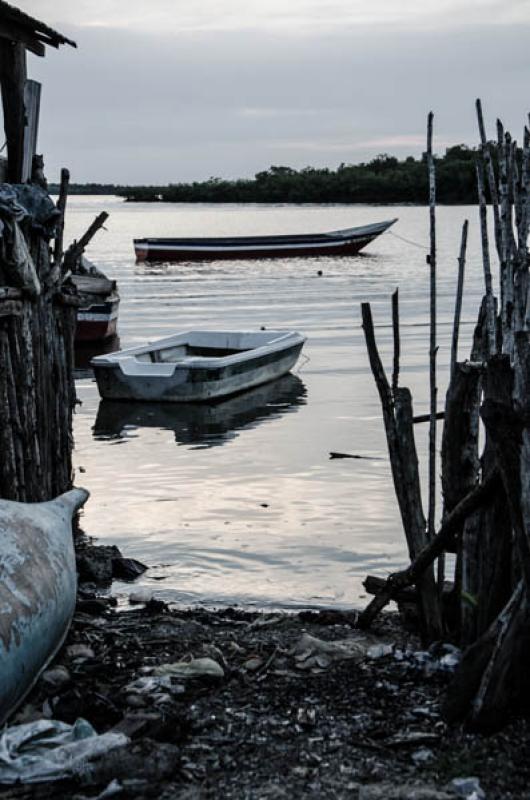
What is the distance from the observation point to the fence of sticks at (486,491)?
5199 millimetres

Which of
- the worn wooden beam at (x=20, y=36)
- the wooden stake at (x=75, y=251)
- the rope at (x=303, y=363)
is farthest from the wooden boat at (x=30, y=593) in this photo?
the rope at (x=303, y=363)

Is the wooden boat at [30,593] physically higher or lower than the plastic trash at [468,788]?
higher

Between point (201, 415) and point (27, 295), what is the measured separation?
8.71 m

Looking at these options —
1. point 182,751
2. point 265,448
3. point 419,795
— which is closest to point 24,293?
point 182,751

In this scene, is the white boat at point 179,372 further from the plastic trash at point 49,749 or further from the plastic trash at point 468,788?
the plastic trash at point 468,788

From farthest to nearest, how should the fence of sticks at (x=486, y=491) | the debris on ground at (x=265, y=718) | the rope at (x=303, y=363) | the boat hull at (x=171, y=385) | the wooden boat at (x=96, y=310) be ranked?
the wooden boat at (x=96, y=310) < the rope at (x=303, y=363) < the boat hull at (x=171, y=385) < the fence of sticks at (x=486, y=491) < the debris on ground at (x=265, y=718)

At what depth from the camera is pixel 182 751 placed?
521 cm

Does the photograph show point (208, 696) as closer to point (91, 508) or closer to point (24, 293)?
point (24, 293)

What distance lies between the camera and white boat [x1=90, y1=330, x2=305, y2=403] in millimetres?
17469

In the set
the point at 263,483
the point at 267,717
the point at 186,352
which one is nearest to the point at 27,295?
the point at 267,717

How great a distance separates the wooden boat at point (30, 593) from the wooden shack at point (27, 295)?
1627mm

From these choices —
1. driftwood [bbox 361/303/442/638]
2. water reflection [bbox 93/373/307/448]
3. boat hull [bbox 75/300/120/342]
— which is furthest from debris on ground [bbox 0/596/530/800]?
boat hull [bbox 75/300/120/342]

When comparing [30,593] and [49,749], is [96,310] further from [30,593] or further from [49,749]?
[49,749]

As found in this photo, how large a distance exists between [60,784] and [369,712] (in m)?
1.54
